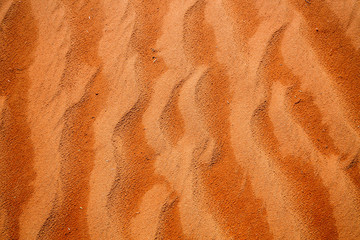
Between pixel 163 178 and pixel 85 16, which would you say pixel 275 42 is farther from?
pixel 85 16

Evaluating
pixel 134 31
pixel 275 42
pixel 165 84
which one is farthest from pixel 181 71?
pixel 275 42

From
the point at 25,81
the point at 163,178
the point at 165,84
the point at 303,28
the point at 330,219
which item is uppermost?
the point at 25,81

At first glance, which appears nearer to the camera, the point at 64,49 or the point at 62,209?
the point at 62,209

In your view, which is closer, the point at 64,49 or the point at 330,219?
the point at 330,219

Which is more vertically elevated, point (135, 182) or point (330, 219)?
point (135, 182)

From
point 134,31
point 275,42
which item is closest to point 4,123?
point 134,31

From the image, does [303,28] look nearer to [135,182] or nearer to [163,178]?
[163,178]
